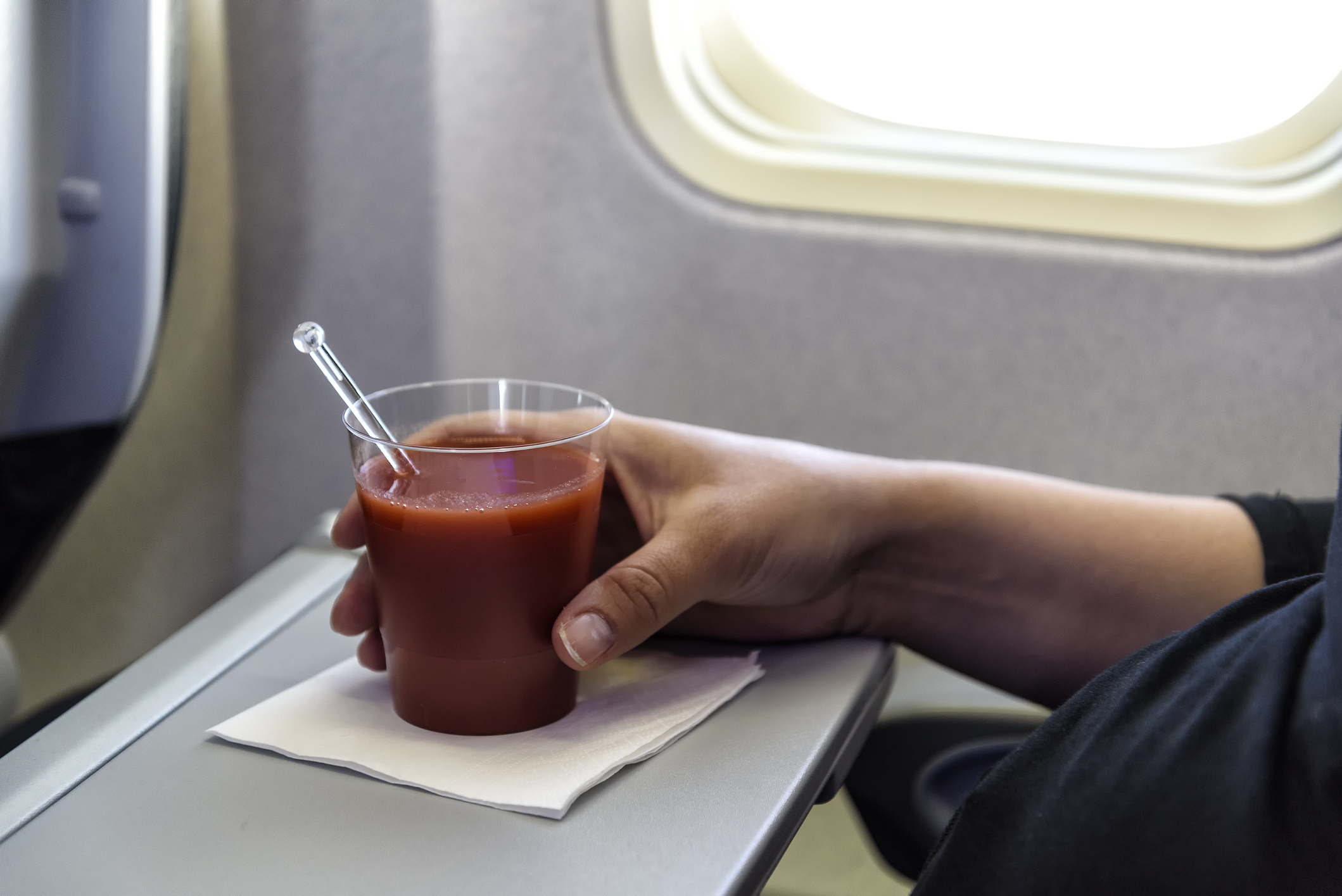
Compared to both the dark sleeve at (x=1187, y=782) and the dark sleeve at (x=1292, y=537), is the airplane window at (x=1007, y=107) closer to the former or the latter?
the dark sleeve at (x=1292, y=537)

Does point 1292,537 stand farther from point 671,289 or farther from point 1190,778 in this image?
point 671,289

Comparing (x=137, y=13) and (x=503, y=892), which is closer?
(x=503, y=892)

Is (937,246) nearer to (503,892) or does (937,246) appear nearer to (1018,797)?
(1018,797)

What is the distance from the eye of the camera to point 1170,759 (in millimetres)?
468

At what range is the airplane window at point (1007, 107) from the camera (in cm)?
121

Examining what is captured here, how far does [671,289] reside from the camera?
136cm

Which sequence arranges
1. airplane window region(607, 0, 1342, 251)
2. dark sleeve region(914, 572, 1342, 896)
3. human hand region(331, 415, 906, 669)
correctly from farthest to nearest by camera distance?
1. airplane window region(607, 0, 1342, 251)
2. human hand region(331, 415, 906, 669)
3. dark sleeve region(914, 572, 1342, 896)

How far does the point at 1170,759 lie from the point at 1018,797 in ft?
0.25

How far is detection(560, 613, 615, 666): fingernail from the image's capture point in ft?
2.04

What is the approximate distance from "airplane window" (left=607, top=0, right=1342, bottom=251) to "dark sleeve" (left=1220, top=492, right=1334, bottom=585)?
48cm

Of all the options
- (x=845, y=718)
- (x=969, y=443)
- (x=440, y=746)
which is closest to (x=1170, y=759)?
(x=845, y=718)

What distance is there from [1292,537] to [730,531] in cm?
46

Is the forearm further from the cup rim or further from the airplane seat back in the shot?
the airplane seat back

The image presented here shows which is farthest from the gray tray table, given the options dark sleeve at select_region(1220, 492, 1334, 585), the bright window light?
the bright window light
